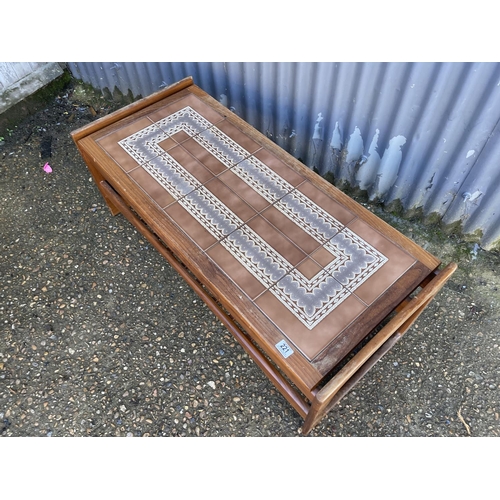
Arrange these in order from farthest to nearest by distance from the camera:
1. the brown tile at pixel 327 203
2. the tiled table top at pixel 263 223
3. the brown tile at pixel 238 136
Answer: the brown tile at pixel 238 136, the brown tile at pixel 327 203, the tiled table top at pixel 263 223

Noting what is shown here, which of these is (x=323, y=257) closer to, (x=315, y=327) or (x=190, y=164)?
(x=315, y=327)

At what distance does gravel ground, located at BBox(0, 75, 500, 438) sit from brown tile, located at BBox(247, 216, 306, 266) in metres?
0.72

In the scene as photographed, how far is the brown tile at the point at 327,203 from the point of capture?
2.15 meters

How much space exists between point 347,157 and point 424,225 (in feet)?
2.36

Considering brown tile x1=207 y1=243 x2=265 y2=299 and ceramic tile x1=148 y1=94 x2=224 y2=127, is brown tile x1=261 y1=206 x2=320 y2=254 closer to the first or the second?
brown tile x1=207 y1=243 x2=265 y2=299

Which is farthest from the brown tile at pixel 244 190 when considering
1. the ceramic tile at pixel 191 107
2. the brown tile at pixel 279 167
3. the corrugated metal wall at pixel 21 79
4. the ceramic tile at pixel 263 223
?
the corrugated metal wall at pixel 21 79

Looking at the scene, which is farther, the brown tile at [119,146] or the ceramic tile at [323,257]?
the brown tile at [119,146]

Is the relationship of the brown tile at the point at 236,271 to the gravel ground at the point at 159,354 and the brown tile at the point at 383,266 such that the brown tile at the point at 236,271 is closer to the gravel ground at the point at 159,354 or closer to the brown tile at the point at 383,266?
the brown tile at the point at 383,266

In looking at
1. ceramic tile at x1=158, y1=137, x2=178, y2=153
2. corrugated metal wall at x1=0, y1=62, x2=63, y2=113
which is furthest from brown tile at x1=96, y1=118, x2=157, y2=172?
corrugated metal wall at x1=0, y1=62, x2=63, y2=113

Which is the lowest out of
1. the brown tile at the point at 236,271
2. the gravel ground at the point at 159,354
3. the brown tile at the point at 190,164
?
the gravel ground at the point at 159,354

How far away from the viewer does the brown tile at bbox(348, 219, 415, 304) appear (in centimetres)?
190

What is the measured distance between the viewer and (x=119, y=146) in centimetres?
248

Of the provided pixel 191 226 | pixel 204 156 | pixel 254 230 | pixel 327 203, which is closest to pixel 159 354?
pixel 191 226

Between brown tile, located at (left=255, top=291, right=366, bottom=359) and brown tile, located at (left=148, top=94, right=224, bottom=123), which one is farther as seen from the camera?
brown tile, located at (left=148, top=94, right=224, bottom=123)
